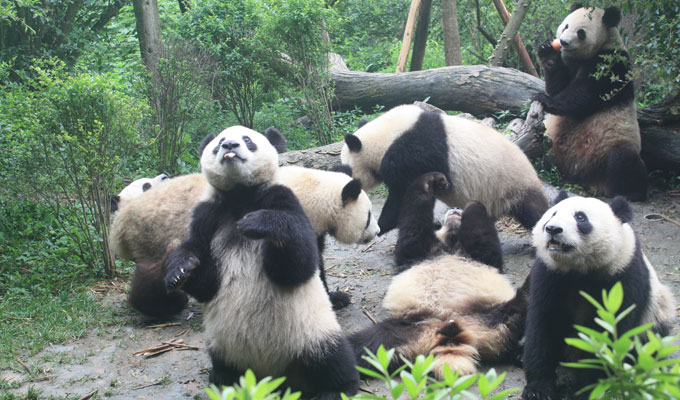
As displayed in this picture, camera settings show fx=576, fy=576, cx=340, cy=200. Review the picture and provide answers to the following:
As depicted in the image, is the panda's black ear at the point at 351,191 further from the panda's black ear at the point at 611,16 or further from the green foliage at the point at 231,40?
the green foliage at the point at 231,40

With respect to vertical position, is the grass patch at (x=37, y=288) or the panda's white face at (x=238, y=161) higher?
the panda's white face at (x=238, y=161)

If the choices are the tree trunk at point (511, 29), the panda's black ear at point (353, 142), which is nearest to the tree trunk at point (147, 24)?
the panda's black ear at point (353, 142)

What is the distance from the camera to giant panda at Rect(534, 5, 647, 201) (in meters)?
7.31

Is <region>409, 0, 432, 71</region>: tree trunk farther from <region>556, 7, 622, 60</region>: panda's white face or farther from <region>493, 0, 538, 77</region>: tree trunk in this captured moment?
<region>556, 7, 622, 60</region>: panda's white face

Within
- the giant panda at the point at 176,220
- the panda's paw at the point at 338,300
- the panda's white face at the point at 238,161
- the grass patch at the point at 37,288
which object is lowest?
the panda's paw at the point at 338,300

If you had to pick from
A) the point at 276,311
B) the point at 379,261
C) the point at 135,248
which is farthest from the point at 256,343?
the point at 379,261

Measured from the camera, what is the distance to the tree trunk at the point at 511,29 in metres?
10.3

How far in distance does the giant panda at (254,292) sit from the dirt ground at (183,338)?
38cm

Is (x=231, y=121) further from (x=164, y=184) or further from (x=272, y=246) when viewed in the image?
(x=272, y=246)

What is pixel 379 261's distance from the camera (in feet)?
21.4

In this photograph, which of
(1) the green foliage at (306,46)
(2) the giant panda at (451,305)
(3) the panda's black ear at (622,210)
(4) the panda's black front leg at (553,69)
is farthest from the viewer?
(1) the green foliage at (306,46)

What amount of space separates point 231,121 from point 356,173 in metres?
4.05

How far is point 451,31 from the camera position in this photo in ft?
39.6

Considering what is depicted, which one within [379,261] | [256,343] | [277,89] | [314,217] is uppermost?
[277,89]
